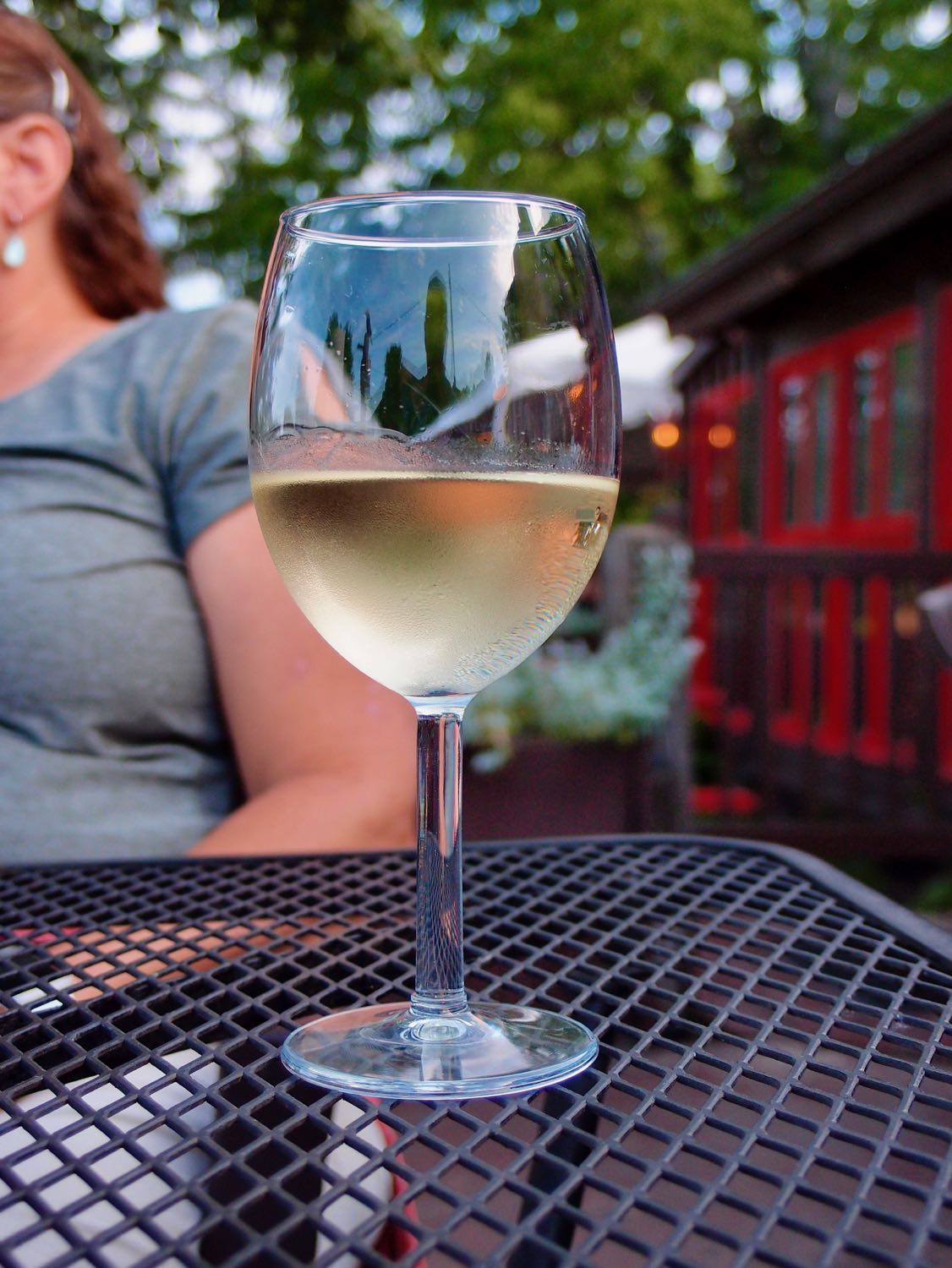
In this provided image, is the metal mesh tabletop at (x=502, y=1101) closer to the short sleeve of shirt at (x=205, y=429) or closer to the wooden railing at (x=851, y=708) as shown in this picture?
the short sleeve of shirt at (x=205, y=429)

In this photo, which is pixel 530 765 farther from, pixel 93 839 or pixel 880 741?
pixel 880 741

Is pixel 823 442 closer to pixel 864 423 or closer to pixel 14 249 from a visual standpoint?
pixel 864 423

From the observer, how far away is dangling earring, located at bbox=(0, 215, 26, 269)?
1977 millimetres

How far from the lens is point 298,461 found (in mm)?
810

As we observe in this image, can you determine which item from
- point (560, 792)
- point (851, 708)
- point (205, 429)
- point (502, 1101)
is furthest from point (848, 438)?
point (502, 1101)

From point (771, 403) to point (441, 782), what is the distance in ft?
37.1

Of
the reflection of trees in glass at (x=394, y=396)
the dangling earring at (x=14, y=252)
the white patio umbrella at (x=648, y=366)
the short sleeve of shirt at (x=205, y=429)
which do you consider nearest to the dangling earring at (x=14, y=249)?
the dangling earring at (x=14, y=252)

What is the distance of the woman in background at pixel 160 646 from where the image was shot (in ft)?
5.23

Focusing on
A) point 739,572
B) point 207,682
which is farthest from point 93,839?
point 739,572

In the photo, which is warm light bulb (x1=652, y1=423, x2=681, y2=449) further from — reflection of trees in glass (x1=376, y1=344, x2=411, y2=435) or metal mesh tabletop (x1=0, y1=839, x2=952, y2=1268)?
reflection of trees in glass (x1=376, y1=344, x2=411, y2=435)

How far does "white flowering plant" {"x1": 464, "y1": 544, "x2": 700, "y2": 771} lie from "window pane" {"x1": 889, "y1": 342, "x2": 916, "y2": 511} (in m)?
4.38

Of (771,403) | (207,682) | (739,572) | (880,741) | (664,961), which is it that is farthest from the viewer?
(771,403)

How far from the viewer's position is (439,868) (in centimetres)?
82

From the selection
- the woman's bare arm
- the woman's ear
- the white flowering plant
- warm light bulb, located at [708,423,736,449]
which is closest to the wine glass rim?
the woman's bare arm
